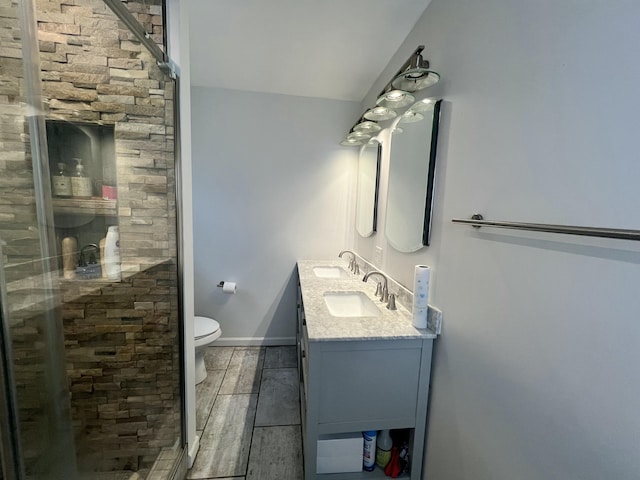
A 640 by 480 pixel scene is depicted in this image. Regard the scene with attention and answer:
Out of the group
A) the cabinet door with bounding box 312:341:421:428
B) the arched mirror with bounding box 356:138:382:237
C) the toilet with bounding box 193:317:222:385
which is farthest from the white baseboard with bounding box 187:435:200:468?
the arched mirror with bounding box 356:138:382:237

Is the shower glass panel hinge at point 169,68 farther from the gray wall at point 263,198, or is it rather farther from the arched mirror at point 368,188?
the arched mirror at point 368,188

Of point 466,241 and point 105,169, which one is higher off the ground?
point 105,169

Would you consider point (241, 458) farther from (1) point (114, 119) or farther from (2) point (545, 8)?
(2) point (545, 8)

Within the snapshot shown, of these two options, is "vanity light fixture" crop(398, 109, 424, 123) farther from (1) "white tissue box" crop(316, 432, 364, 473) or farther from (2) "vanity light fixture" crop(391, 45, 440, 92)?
(1) "white tissue box" crop(316, 432, 364, 473)

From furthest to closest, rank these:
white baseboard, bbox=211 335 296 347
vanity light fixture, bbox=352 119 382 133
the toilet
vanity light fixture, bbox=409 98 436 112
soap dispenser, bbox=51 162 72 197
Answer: white baseboard, bbox=211 335 296 347 → the toilet → vanity light fixture, bbox=352 119 382 133 → vanity light fixture, bbox=409 98 436 112 → soap dispenser, bbox=51 162 72 197

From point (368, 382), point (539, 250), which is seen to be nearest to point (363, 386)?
point (368, 382)

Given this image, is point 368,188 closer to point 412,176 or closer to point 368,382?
point 412,176

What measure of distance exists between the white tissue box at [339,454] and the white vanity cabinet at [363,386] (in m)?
0.05

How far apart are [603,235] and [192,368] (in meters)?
1.77

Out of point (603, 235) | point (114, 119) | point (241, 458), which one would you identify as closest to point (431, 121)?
point (603, 235)

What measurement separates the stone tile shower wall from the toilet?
54 cm

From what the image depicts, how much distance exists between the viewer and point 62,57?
108 centimetres

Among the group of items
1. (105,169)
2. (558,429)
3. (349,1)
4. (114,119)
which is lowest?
(558,429)

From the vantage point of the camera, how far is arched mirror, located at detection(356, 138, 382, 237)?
205 centimetres
